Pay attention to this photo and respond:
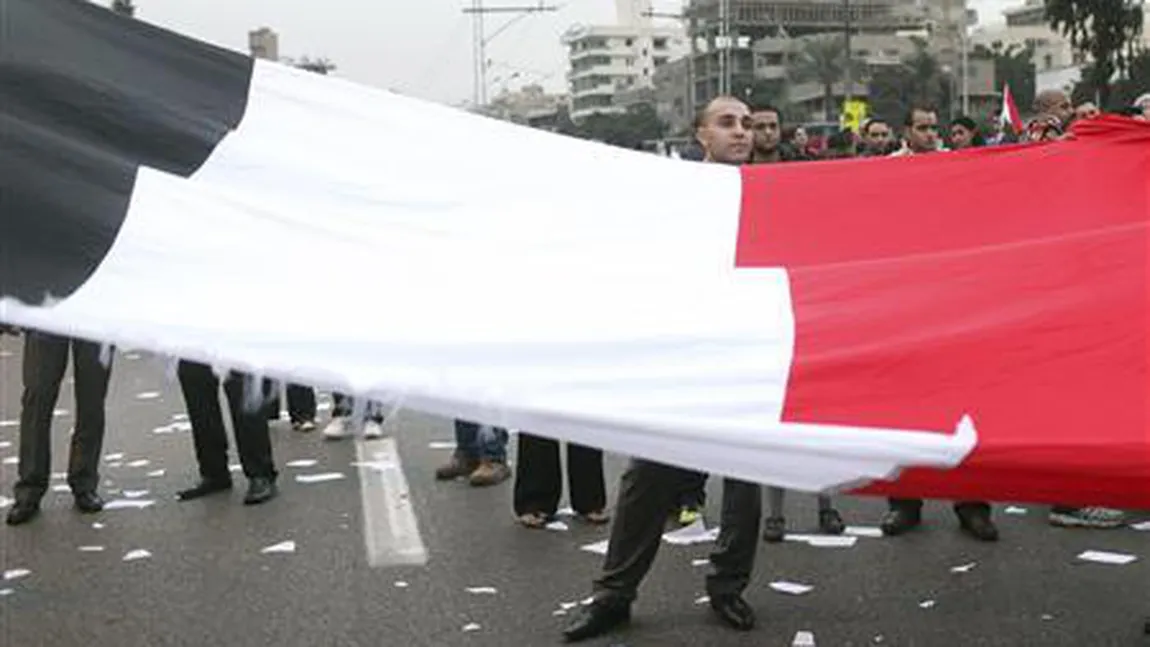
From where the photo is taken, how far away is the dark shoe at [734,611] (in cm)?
473

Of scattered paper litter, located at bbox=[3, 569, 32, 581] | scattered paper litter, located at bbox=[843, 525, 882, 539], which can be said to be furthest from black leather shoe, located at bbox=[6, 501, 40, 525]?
scattered paper litter, located at bbox=[843, 525, 882, 539]

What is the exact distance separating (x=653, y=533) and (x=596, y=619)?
0.37m

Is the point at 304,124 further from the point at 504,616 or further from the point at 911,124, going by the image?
the point at 911,124

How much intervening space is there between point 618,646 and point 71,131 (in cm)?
248

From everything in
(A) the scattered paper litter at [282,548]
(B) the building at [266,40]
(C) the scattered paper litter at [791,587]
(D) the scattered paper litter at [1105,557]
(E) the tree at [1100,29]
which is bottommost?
(D) the scattered paper litter at [1105,557]

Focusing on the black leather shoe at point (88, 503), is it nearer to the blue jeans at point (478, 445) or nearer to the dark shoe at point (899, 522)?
the blue jeans at point (478, 445)

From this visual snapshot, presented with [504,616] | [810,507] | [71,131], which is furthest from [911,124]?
[71,131]

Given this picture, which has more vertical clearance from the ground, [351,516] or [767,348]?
[767,348]

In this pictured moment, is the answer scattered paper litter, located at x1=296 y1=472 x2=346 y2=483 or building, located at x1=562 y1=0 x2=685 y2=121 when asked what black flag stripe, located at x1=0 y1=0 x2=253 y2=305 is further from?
building, located at x1=562 y1=0 x2=685 y2=121

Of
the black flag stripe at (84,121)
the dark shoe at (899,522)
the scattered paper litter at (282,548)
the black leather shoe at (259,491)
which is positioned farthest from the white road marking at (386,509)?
the black flag stripe at (84,121)

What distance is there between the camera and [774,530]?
19.3 feet

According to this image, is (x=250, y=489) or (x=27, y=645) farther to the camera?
(x=250, y=489)

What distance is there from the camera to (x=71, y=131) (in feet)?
11.5

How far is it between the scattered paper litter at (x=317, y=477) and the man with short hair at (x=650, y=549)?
2.89 m
